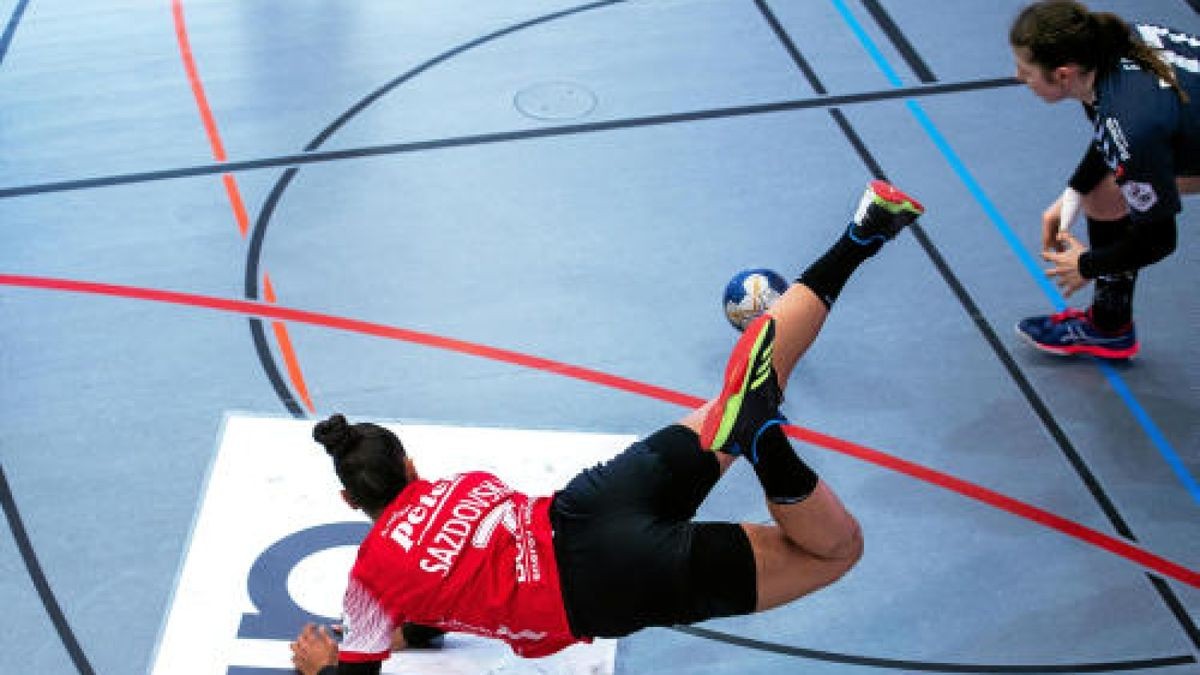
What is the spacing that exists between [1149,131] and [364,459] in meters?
2.95

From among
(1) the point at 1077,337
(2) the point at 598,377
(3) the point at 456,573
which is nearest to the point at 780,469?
(3) the point at 456,573

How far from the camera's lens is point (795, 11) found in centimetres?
871

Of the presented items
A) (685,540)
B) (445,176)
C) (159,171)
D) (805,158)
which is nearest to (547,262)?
(445,176)

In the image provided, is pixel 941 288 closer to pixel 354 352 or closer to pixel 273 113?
pixel 354 352

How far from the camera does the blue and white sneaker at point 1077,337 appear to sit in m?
6.59

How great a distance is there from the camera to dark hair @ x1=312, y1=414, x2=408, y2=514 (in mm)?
4660

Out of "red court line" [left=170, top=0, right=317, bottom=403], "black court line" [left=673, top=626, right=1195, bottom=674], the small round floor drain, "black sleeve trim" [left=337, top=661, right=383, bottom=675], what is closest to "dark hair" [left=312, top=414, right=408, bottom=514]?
"black sleeve trim" [left=337, top=661, right=383, bottom=675]

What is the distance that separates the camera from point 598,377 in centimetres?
651

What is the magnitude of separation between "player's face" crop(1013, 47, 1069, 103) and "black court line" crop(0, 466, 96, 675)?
379 cm

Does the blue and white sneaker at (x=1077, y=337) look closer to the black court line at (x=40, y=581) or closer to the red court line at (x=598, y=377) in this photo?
the red court line at (x=598, y=377)

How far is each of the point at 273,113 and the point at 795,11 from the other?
2.83 meters

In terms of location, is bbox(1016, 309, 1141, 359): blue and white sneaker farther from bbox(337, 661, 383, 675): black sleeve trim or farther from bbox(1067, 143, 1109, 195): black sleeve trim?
bbox(337, 661, 383, 675): black sleeve trim

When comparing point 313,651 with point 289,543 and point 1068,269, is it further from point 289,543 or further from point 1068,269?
point 1068,269

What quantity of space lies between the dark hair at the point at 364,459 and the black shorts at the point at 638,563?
539 mm
